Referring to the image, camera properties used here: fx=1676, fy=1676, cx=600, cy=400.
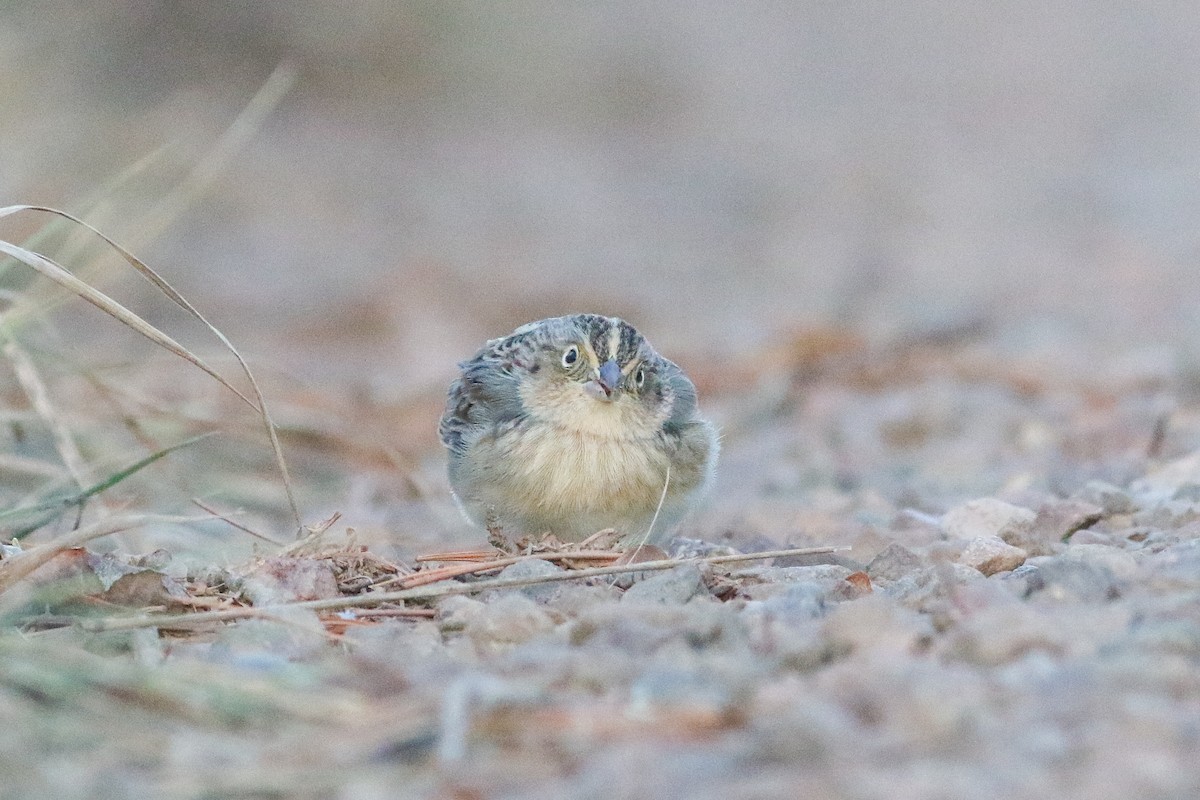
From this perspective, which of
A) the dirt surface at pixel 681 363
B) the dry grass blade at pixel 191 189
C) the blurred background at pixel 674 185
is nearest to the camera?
the dirt surface at pixel 681 363

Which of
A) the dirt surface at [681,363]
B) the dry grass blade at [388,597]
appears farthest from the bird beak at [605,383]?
the dry grass blade at [388,597]

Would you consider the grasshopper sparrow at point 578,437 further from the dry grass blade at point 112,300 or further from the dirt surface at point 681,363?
the dry grass blade at point 112,300

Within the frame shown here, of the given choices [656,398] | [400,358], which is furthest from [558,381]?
[400,358]

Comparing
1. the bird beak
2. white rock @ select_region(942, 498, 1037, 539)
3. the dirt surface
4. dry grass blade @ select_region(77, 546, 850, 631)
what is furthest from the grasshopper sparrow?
dry grass blade @ select_region(77, 546, 850, 631)

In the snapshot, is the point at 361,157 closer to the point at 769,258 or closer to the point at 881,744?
the point at 769,258

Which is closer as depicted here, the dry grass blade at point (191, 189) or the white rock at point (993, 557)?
the white rock at point (993, 557)
